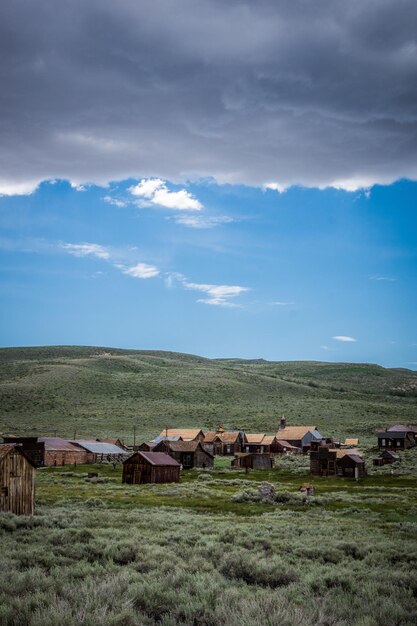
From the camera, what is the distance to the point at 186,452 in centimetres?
6738

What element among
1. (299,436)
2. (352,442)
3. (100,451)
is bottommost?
(100,451)

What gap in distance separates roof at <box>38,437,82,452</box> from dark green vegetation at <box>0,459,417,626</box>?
118 ft

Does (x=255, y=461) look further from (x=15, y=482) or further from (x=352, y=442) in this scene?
(x=15, y=482)

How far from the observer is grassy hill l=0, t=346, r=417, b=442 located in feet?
329

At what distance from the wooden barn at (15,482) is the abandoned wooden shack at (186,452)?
4283 centimetres

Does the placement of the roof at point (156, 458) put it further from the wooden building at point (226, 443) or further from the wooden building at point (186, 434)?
the wooden building at point (226, 443)

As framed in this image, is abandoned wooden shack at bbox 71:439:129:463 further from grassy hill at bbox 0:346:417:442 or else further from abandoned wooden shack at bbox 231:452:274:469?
abandoned wooden shack at bbox 231:452:274:469

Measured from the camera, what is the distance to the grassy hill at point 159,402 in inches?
3952

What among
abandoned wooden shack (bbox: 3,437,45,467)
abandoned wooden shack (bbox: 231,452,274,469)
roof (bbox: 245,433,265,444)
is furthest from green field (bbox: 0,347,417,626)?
roof (bbox: 245,433,265,444)

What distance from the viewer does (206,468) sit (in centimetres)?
6662

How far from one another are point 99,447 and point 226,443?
19.6 metres

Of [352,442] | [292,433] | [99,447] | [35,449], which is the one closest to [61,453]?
[35,449]

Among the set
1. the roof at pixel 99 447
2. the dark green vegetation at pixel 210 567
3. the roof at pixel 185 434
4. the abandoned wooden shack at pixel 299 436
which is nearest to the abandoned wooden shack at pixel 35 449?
the roof at pixel 99 447

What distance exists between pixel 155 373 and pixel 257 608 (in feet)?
513
